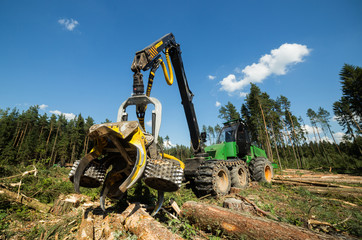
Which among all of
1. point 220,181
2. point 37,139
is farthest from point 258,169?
point 37,139

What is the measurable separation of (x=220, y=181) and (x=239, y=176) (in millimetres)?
1987

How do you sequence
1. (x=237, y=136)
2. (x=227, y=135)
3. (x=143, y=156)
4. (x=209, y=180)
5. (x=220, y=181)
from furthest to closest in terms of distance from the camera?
(x=227, y=135) < (x=237, y=136) < (x=220, y=181) < (x=209, y=180) < (x=143, y=156)

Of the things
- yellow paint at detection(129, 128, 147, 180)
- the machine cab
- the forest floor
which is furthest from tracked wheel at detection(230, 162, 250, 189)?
yellow paint at detection(129, 128, 147, 180)

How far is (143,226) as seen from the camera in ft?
8.43

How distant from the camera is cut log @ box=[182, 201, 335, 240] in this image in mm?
2361

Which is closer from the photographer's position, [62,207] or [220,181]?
[62,207]

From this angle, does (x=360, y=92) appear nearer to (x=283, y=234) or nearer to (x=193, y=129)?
(x=193, y=129)

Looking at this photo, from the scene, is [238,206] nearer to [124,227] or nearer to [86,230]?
[124,227]

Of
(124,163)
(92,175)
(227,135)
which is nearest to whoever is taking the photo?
(92,175)

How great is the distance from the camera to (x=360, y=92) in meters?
21.2

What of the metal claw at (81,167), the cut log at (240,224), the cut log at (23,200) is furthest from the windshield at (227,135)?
the cut log at (23,200)

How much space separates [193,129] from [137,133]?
4.33m

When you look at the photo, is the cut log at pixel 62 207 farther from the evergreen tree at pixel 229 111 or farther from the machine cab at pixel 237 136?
the evergreen tree at pixel 229 111

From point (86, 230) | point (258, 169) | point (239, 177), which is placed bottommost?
point (86, 230)
